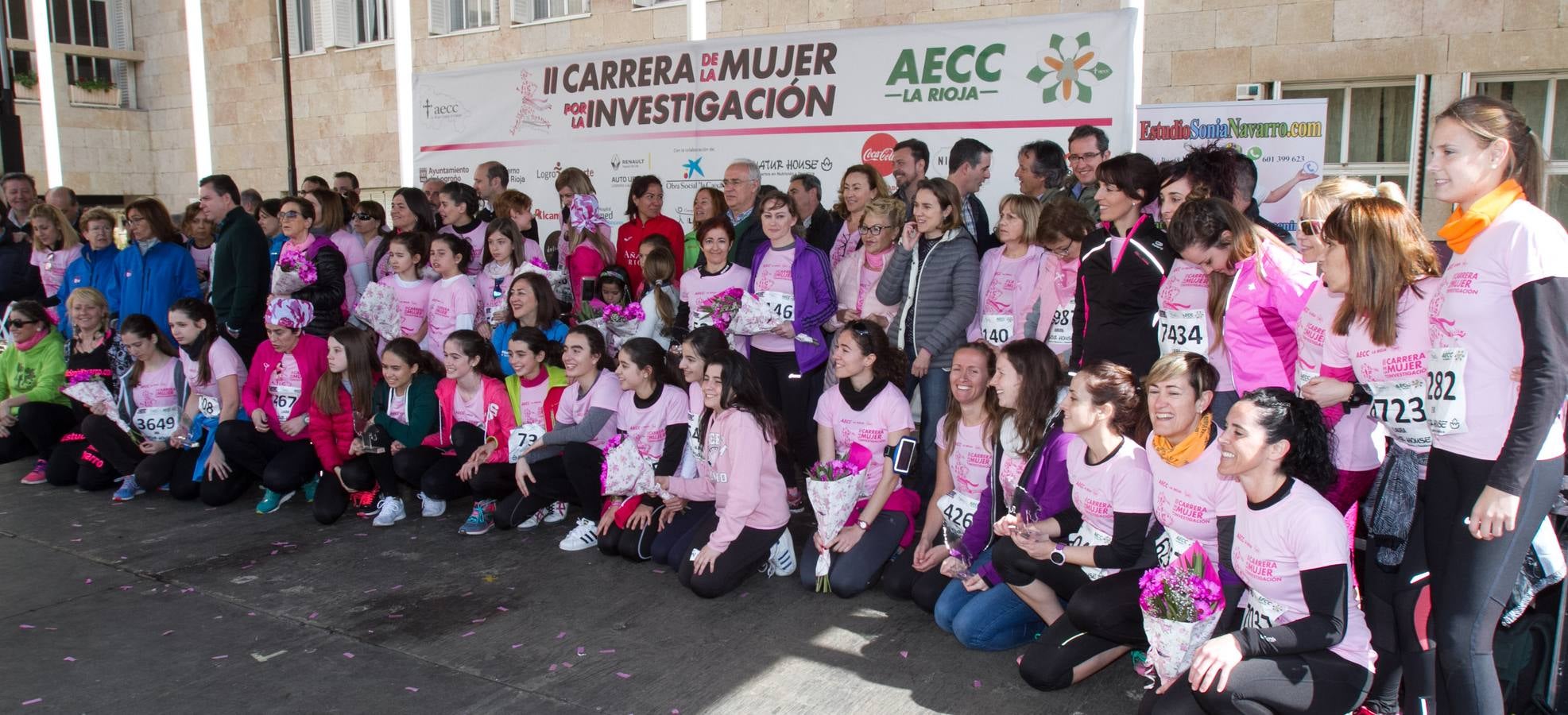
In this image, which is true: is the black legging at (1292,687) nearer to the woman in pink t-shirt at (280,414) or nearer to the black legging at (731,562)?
the black legging at (731,562)

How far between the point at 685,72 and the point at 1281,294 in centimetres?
543

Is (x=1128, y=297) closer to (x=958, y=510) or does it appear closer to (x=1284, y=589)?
(x=958, y=510)

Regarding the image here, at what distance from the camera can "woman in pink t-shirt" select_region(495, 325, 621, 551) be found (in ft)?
17.8

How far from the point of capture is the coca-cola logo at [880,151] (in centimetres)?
705

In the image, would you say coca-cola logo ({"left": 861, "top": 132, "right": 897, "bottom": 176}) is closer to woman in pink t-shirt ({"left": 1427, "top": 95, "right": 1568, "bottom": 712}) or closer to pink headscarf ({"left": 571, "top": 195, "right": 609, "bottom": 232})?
pink headscarf ({"left": 571, "top": 195, "right": 609, "bottom": 232})

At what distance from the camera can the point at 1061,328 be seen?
5113mm

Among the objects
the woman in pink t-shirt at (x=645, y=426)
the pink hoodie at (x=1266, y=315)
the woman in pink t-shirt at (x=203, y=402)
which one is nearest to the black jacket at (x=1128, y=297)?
the pink hoodie at (x=1266, y=315)

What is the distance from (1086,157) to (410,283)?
4132mm

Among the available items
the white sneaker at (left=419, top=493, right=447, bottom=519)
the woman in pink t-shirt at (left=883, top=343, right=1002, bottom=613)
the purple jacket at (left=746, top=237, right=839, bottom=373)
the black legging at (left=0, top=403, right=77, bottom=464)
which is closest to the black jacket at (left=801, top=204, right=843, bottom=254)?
the purple jacket at (left=746, top=237, right=839, bottom=373)

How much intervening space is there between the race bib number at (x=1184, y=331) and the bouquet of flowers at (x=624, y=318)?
10.0 feet

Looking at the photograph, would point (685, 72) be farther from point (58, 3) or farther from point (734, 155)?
point (58, 3)

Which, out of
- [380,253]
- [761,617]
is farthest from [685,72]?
[761,617]

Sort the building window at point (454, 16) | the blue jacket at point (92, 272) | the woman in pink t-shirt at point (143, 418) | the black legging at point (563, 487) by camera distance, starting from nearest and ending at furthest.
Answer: the black legging at point (563, 487) < the woman in pink t-shirt at point (143, 418) < the blue jacket at point (92, 272) < the building window at point (454, 16)

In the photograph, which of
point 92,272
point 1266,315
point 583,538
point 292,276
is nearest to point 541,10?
point 92,272
